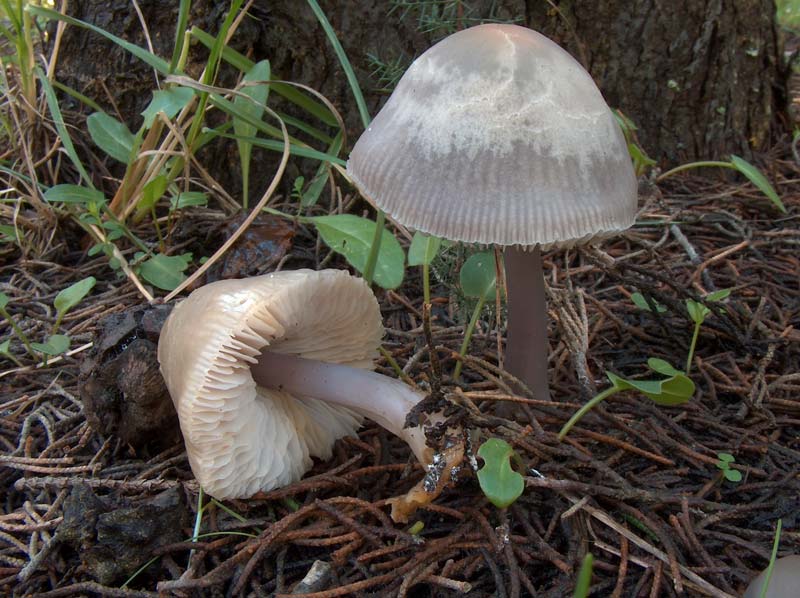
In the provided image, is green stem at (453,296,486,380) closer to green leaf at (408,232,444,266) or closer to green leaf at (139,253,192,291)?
green leaf at (408,232,444,266)

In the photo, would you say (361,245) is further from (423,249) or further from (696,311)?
(696,311)

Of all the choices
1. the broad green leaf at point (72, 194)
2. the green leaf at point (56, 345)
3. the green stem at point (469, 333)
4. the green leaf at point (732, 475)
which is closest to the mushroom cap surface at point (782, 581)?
the green leaf at point (732, 475)

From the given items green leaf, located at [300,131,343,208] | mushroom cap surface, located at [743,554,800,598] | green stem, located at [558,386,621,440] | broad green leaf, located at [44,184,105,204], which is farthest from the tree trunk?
mushroom cap surface, located at [743,554,800,598]

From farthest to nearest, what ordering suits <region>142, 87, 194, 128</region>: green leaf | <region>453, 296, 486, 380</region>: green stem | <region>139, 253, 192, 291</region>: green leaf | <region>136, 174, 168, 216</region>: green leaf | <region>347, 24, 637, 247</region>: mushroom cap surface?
<region>136, 174, 168, 216</region>: green leaf → <region>139, 253, 192, 291</region>: green leaf → <region>142, 87, 194, 128</region>: green leaf → <region>453, 296, 486, 380</region>: green stem → <region>347, 24, 637, 247</region>: mushroom cap surface

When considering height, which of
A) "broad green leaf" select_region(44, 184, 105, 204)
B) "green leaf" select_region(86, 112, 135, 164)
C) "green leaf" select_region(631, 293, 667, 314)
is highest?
"green leaf" select_region(86, 112, 135, 164)

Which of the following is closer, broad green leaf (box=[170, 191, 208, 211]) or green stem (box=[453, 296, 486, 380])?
green stem (box=[453, 296, 486, 380])

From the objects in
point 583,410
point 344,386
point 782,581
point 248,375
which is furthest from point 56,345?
point 782,581
